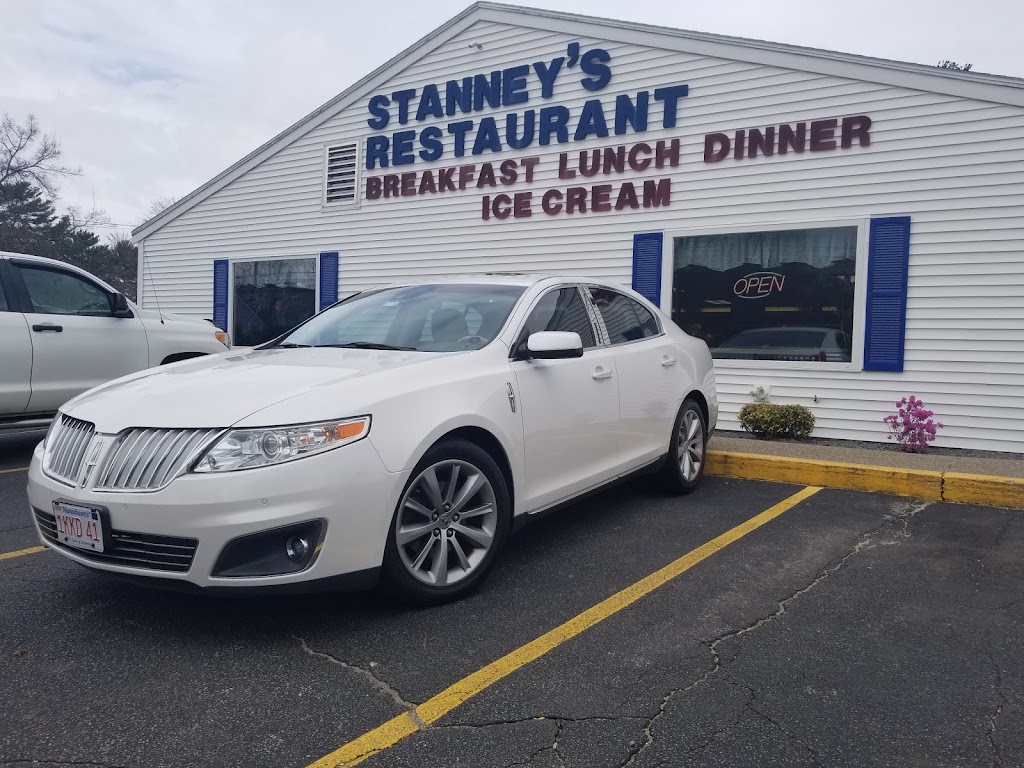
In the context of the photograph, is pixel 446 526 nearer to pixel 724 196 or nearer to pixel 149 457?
pixel 149 457

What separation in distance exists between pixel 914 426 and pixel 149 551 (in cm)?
690

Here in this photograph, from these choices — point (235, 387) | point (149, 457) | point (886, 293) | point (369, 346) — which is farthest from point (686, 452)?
point (149, 457)

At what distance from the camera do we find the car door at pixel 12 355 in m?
6.64

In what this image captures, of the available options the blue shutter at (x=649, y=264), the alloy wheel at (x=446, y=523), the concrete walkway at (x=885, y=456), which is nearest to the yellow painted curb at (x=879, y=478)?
the concrete walkway at (x=885, y=456)

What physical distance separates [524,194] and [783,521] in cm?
636

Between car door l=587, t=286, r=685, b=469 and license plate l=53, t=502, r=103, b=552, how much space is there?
291cm

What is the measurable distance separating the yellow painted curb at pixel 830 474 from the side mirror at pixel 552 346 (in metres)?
3.22

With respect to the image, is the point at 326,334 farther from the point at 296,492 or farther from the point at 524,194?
the point at 524,194

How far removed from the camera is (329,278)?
12.3 metres

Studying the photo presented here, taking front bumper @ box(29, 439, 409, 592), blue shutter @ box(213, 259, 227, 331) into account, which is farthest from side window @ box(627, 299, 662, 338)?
blue shutter @ box(213, 259, 227, 331)

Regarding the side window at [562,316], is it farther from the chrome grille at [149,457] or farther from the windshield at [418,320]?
the chrome grille at [149,457]

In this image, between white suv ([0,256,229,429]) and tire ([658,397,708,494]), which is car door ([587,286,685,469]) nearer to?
tire ([658,397,708,494])

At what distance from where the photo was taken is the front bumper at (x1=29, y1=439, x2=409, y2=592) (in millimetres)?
2943

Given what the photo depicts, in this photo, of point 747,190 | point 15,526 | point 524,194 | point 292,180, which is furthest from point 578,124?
point 15,526
